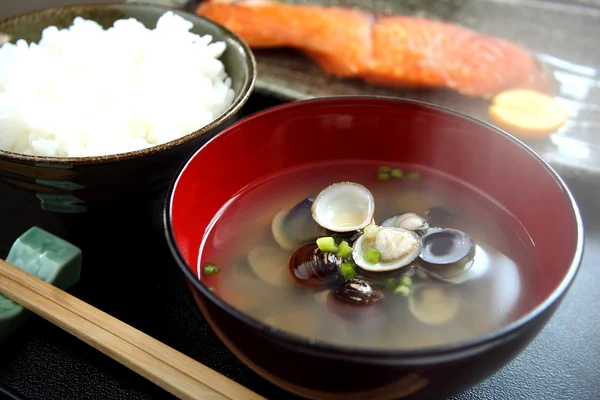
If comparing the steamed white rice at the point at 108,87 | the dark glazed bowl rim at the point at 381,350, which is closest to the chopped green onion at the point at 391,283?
the dark glazed bowl rim at the point at 381,350

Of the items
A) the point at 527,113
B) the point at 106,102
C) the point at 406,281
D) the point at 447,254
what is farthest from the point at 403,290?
the point at 527,113

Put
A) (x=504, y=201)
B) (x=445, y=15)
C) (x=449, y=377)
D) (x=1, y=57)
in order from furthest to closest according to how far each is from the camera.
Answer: (x=445, y=15) < (x=1, y=57) < (x=504, y=201) < (x=449, y=377)

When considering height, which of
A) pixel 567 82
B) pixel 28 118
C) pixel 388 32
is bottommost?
pixel 567 82

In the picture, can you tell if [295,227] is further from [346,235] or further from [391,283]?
[391,283]

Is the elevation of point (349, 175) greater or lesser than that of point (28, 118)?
lesser

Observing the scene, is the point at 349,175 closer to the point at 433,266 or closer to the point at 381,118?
the point at 381,118

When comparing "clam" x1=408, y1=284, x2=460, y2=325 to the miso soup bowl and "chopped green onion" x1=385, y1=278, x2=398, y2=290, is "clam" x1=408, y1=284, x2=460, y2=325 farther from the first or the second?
the miso soup bowl

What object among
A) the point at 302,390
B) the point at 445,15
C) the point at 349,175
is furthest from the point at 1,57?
the point at 445,15
